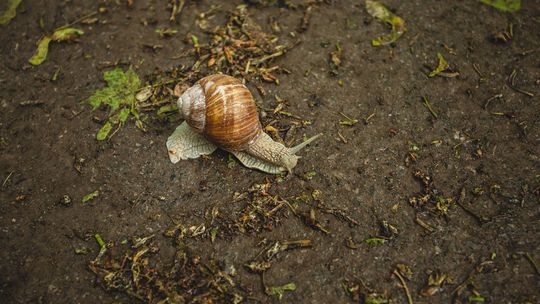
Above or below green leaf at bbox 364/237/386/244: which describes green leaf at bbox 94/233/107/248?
above

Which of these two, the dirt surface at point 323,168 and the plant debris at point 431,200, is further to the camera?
the plant debris at point 431,200

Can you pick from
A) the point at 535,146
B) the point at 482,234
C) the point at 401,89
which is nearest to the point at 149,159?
the point at 401,89

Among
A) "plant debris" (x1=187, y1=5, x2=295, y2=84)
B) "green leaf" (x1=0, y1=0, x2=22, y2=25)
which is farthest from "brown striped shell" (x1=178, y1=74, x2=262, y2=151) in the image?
"green leaf" (x1=0, y1=0, x2=22, y2=25)

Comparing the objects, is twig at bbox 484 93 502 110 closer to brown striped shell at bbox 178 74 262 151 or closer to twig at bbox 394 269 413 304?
twig at bbox 394 269 413 304

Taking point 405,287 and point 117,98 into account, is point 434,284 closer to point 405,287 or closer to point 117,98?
point 405,287

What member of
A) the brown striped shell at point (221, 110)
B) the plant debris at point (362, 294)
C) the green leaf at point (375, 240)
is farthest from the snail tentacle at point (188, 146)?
the plant debris at point (362, 294)

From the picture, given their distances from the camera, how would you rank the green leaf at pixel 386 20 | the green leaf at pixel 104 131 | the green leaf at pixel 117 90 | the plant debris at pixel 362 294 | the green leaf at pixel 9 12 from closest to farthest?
the plant debris at pixel 362 294 < the green leaf at pixel 104 131 < the green leaf at pixel 117 90 < the green leaf at pixel 386 20 < the green leaf at pixel 9 12

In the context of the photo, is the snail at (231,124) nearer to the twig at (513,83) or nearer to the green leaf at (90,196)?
the green leaf at (90,196)
